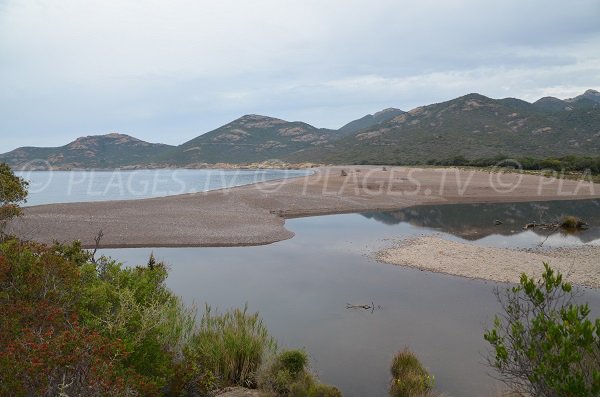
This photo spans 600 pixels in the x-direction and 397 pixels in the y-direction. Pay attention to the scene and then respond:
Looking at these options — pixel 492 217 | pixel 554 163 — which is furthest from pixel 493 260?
pixel 554 163

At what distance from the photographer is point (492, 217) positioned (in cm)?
3303

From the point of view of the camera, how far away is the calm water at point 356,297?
996 centimetres

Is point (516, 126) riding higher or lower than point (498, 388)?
higher

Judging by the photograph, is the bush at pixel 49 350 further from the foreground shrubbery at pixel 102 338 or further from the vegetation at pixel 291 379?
the vegetation at pixel 291 379

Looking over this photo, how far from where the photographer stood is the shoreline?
2534cm

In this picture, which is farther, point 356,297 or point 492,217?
point 492,217

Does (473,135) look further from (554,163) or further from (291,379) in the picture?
(291,379)

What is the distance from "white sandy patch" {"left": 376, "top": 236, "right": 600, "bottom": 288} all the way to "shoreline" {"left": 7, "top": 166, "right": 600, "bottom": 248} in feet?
26.5

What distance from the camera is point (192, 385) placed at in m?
7.38

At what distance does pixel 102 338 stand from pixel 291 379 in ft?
13.6

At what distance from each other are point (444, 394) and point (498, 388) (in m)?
0.95

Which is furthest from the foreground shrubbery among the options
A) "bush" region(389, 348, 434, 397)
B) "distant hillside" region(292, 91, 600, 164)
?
"distant hillside" region(292, 91, 600, 164)

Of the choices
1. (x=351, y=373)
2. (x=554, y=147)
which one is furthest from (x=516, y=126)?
→ (x=351, y=373)

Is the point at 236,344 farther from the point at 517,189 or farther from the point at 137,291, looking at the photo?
the point at 517,189
